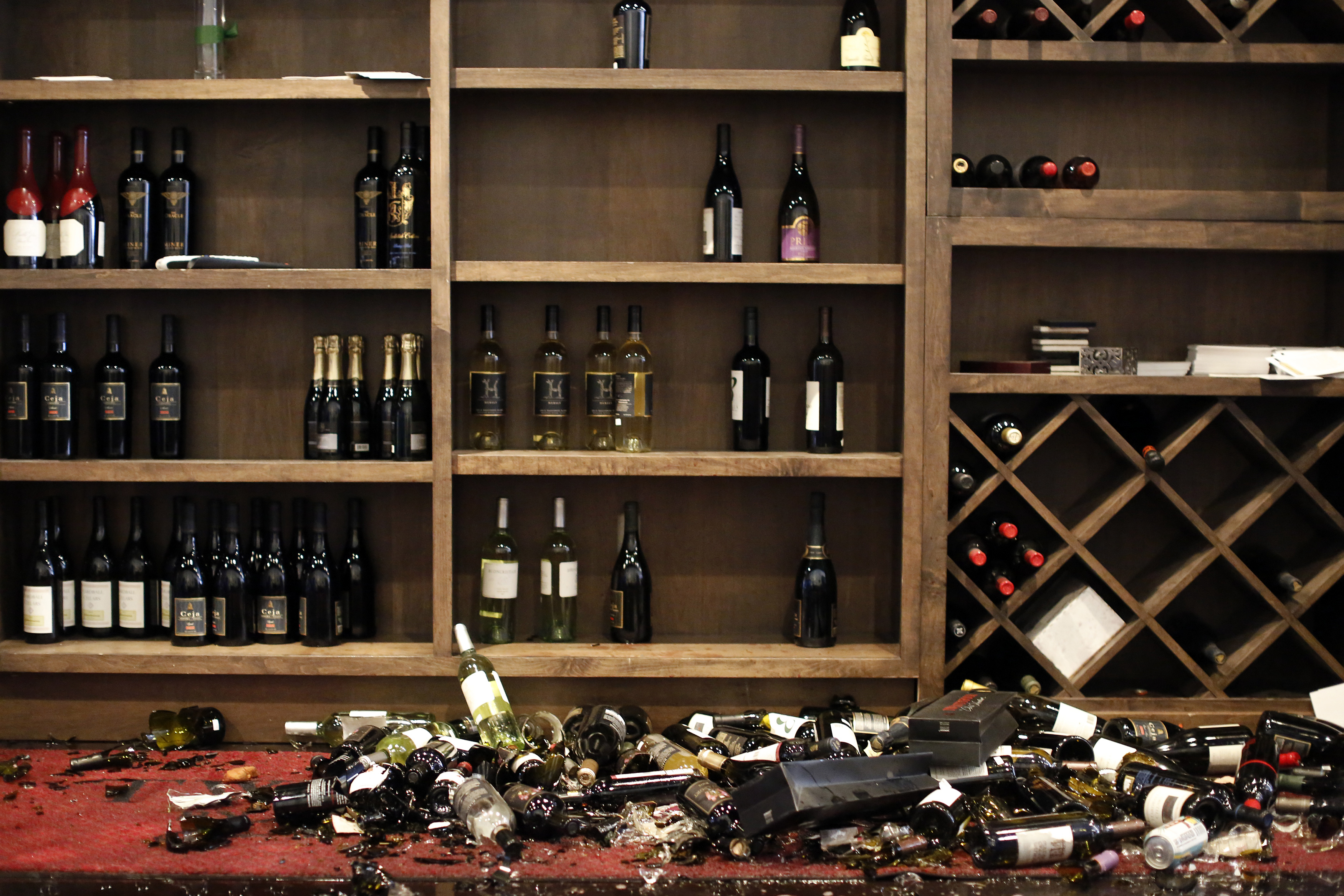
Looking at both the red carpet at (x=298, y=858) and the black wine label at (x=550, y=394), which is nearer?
the red carpet at (x=298, y=858)

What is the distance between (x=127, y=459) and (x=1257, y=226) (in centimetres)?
271

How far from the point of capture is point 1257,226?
104 inches

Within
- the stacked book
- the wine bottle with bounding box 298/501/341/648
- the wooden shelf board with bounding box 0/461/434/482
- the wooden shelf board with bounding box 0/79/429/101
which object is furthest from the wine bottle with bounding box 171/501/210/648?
the stacked book

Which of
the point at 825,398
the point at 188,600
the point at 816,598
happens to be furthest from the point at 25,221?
the point at 816,598

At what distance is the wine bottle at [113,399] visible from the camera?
274 centimetres

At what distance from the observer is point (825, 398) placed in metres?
2.75

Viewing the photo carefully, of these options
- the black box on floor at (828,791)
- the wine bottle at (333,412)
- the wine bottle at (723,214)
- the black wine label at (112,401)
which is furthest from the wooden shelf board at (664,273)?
the black box on floor at (828,791)

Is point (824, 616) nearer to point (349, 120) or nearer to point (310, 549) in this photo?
point (310, 549)

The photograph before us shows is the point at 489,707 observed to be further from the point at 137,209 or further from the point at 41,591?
the point at 137,209

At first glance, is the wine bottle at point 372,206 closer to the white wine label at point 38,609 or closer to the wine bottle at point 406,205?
the wine bottle at point 406,205

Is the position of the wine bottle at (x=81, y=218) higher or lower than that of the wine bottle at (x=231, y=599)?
higher

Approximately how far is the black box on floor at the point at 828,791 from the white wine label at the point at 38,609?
5.62 ft

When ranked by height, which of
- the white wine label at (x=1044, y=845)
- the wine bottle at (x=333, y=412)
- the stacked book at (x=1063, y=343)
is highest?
the stacked book at (x=1063, y=343)

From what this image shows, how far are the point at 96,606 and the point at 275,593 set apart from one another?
0.44m
